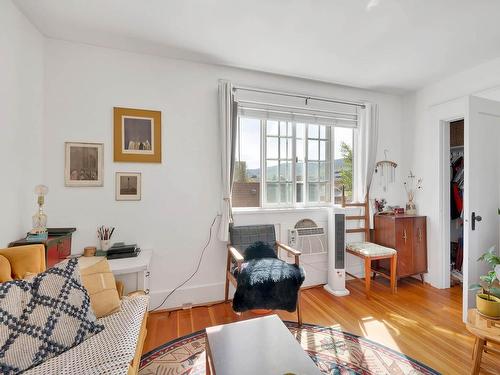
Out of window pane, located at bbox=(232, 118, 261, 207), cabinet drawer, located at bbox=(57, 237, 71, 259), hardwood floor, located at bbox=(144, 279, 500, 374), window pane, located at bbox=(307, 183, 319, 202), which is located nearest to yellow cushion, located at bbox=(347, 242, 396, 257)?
hardwood floor, located at bbox=(144, 279, 500, 374)

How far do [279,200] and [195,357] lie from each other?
1.81 metres

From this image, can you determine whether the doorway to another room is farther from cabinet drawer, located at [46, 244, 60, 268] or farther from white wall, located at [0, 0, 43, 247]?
white wall, located at [0, 0, 43, 247]

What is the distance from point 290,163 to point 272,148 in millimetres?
302

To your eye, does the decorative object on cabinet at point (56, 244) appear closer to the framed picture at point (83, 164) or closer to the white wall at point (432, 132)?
the framed picture at point (83, 164)

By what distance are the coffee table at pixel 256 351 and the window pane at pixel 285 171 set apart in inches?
71.1

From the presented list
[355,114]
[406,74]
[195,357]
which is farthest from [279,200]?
[406,74]

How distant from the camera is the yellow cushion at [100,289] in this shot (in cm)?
147

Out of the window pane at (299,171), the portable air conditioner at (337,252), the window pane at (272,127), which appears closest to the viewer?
the portable air conditioner at (337,252)

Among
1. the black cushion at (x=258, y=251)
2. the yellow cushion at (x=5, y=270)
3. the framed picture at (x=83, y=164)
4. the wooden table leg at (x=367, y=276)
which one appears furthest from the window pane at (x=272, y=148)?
the yellow cushion at (x=5, y=270)

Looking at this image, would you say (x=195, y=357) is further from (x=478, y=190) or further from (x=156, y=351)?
(x=478, y=190)

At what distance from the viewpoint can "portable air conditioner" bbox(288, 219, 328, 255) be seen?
2887 mm

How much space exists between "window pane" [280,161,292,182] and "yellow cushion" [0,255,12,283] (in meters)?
2.46

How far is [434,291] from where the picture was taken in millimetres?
2904

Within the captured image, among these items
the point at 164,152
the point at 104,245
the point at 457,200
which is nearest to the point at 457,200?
the point at 457,200
